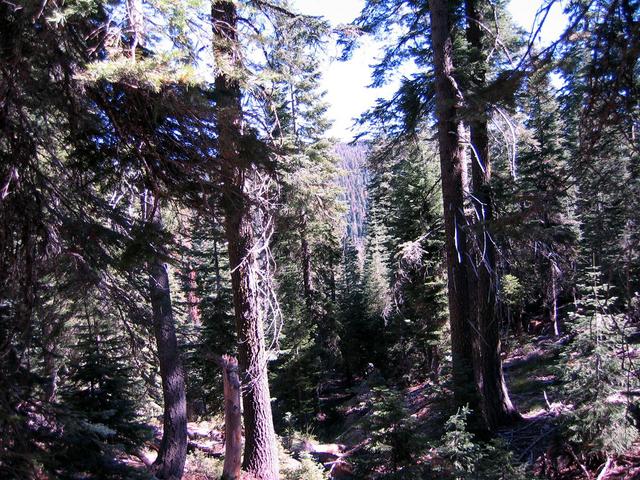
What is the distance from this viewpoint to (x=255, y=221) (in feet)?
19.2

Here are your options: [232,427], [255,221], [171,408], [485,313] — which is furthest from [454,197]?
[171,408]

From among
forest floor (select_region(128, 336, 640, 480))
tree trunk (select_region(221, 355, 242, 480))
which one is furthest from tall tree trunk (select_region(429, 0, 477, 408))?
tree trunk (select_region(221, 355, 242, 480))

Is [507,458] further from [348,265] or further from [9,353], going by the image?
[348,265]

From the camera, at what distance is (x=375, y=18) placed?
8.73 m

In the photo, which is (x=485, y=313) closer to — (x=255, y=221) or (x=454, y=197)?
(x=454, y=197)

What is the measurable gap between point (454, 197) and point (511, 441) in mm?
4163

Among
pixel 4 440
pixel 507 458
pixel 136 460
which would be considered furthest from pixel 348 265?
pixel 4 440

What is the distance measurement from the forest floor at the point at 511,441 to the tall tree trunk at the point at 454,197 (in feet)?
2.15

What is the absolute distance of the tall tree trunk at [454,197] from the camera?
7.68 metres

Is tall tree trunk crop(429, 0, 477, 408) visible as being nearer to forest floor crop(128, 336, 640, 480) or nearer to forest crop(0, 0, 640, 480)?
forest crop(0, 0, 640, 480)

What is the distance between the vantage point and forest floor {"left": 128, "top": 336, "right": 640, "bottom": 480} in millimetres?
5980

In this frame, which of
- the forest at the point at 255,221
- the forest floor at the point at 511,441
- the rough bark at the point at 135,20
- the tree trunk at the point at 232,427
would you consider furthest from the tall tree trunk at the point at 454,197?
the rough bark at the point at 135,20

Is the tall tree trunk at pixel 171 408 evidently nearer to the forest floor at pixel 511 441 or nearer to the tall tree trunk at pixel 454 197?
the forest floor at pixel 511 441

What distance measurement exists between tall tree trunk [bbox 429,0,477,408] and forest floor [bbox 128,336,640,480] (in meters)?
0.66
